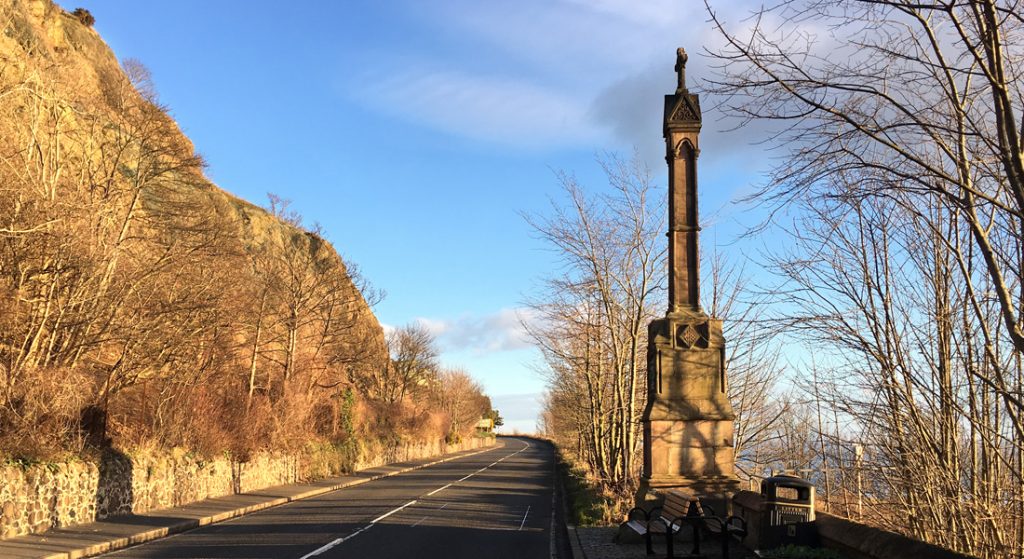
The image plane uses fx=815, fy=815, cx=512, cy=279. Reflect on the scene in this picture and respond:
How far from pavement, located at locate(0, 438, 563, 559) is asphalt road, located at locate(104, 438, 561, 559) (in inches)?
0.8

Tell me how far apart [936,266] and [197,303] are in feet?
65.4

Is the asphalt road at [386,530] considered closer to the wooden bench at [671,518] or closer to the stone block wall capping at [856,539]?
the wooden bench at [671,518]

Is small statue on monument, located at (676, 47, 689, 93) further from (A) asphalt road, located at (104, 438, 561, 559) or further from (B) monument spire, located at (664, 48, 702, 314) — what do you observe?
(A) asphalt road, located at (104, 438, 561, 559)

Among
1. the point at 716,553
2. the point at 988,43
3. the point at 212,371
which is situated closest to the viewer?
the point at 988,43

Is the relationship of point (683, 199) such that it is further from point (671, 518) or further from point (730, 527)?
point (730, 527)

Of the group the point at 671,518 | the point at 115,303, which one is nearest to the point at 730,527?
the point at 671,518

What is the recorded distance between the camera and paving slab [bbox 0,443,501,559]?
13.8 meters

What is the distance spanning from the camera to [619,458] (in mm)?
23672

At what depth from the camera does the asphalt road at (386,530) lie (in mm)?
14258

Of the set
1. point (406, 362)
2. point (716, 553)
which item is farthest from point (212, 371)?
point (406, 362)

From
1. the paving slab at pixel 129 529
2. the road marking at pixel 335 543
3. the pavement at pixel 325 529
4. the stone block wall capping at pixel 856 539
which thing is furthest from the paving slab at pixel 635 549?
the paving slab at pixel 129 529

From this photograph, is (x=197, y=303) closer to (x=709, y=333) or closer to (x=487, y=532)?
(x=487, y=532)

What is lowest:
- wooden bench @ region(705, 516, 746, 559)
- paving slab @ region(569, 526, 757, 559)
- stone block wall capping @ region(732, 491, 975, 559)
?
paving slab @ region(569, 526, 757, 559)

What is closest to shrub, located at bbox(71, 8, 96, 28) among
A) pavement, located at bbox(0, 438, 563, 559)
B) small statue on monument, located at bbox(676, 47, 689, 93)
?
pavement, located at bbox(0, 438, 563, 559)
